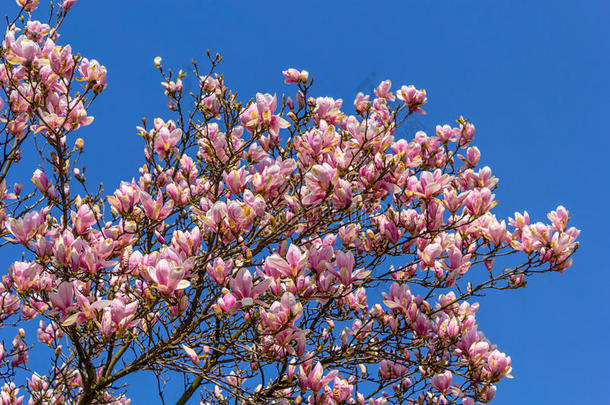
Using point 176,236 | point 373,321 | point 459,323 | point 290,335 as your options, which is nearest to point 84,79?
point 176,236

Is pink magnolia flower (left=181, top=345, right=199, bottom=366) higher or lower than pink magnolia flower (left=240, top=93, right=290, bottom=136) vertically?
lower

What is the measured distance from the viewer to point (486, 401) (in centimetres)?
416

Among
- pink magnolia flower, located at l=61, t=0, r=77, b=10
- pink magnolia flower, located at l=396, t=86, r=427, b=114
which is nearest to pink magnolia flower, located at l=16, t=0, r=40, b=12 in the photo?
pink magnolia flower, located at l=61, t=0, r=77, b=10

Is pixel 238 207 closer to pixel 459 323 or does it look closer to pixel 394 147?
pixel 394 147

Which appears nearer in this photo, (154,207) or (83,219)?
(154,207)

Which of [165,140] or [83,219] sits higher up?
[165,140]

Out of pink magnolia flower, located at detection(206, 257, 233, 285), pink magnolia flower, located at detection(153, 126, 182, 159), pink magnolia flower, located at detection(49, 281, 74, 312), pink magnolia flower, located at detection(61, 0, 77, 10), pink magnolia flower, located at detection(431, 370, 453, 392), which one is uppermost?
pink magnolia flower, located at detection(61, 0, 77, 10)

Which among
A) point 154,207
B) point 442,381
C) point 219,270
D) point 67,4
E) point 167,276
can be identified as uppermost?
point 67,4

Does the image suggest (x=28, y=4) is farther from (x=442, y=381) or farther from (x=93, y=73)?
(x=442, y=381)

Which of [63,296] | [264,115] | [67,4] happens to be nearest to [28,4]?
[67,4]

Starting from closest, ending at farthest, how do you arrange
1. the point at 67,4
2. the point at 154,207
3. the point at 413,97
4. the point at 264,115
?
the point at 154,207
the point at 264,115
the point at 413,97
the point at 67,4

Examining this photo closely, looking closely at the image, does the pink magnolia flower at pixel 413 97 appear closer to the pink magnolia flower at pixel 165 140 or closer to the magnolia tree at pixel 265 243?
the magnolia tree at pixel 265 243

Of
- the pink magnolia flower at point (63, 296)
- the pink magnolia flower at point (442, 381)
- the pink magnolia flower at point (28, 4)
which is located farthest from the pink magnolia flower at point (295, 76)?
the pink magnolia flower at point (28, 4)

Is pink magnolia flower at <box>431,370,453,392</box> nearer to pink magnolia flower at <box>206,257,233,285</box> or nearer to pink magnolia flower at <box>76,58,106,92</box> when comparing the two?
pink magnolia flower at <box>206,257,233,285</box>
